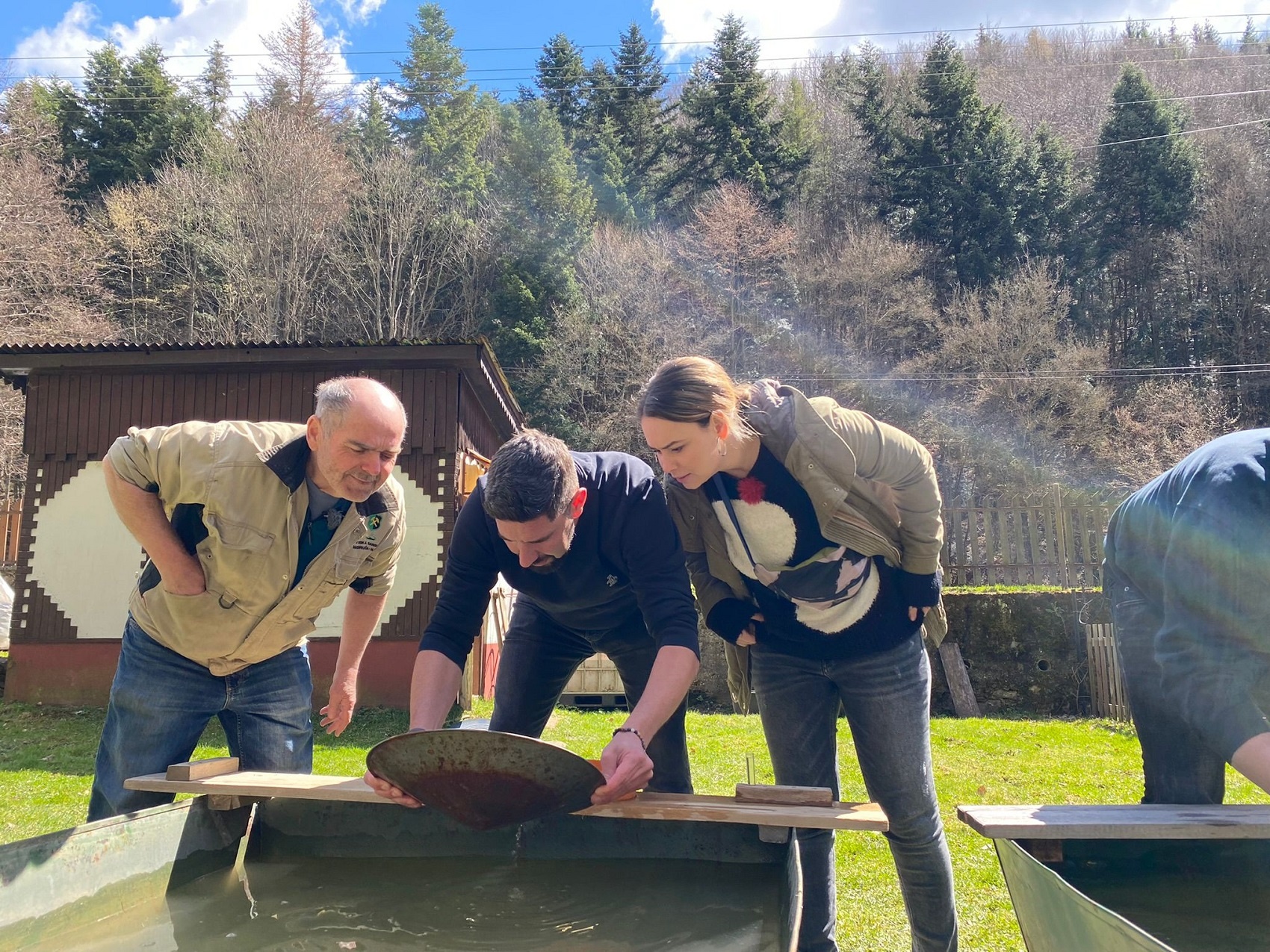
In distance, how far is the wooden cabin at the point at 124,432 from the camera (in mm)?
8672

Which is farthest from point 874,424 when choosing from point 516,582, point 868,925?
point 868,925

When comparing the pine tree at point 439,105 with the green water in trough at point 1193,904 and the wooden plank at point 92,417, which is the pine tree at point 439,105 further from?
the green water in trough at point 1193,904

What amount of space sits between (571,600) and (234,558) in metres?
0.97

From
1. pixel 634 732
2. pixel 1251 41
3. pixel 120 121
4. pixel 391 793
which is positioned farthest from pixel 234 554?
pixel 1251 41

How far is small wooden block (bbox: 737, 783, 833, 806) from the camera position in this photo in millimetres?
2033

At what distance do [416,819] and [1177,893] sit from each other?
5.99 feet

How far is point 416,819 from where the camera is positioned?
7.72 ft

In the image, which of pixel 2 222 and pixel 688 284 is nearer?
pixel 2 222

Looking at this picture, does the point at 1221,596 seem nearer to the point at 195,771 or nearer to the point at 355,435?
the point at 355,435

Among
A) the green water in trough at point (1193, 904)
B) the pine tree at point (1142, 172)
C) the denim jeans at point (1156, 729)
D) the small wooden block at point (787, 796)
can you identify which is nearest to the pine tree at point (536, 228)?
the pine tree at point (1142, 172)

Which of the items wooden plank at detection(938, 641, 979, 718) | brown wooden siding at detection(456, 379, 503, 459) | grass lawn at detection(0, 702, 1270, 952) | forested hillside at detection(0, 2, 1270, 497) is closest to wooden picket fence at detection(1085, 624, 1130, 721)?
grass lawn at detection(0, 702, 1270, 952)

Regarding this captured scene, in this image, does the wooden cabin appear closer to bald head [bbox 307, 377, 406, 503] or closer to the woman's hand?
bald head [bbox 307, 377, 406, 503]

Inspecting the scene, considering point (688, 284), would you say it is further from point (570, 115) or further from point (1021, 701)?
point (1021, 701)

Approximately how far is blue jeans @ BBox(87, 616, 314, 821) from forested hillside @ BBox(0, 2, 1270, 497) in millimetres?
18483
